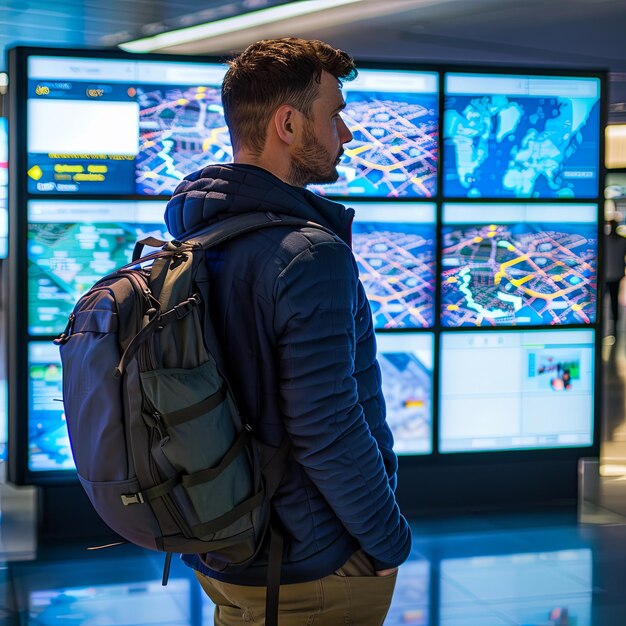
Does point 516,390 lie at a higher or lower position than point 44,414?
higher

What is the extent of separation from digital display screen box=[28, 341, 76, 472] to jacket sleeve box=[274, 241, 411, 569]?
3.28 meters

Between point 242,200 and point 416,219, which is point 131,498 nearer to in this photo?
point 242,200

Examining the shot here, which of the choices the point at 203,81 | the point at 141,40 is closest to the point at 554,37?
the point at 141,40

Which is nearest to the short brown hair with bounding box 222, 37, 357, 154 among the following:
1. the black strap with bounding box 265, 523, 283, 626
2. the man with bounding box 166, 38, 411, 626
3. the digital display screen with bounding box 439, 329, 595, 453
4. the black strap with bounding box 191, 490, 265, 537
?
the man with bounding box 166, 38, 411, 626

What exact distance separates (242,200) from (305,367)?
0.36 meters

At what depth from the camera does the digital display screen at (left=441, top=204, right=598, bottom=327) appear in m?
5.16

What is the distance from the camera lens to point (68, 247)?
468cm

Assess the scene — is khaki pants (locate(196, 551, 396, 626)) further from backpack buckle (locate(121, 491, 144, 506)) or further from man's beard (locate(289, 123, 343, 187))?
man's beard (locate(289, 123, 343, 187))

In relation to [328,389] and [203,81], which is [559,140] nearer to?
[203,81]

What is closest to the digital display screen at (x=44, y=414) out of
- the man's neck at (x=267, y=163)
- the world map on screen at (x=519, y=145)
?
the world map on screen at (x=519, y=145)

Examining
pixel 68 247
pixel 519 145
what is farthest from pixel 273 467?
pixel 519 145

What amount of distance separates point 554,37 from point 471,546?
7.82 metres

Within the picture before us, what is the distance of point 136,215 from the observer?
4738 mm

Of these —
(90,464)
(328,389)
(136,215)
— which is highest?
(136,215)
